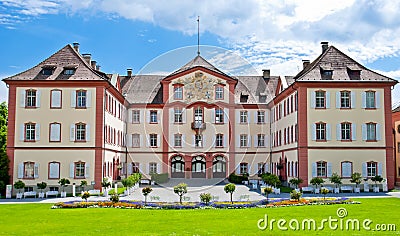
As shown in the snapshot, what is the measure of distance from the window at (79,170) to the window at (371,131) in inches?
798

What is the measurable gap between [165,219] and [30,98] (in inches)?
821

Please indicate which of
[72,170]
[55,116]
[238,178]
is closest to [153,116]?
[238,178]

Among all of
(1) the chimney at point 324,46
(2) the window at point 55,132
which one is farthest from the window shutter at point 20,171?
(1) the chimney at point 324,46

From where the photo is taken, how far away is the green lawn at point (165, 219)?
49.1ft

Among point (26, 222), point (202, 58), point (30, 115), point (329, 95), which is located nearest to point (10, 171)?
point (30, 115)

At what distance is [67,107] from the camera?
117 ft

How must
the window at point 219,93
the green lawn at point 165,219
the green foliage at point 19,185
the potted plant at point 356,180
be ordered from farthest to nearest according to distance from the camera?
the potted plant at point 356,180 → the green foliage at point 19,185 → the green lawn at point 165,219 → the window at point 219,93

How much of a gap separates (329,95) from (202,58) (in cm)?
2403

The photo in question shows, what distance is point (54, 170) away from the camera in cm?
3509

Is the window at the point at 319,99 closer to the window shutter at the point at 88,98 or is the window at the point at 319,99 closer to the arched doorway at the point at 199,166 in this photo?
the window shutter at the point at 88,98

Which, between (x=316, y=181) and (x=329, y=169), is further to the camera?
(x=329, y=169)

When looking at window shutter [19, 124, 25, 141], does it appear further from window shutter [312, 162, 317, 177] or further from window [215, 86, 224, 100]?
window [215, 86, 224, 100]

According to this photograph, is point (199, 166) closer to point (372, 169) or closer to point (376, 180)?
point (376, 180)

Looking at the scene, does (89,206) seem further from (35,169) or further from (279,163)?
(279,163)
